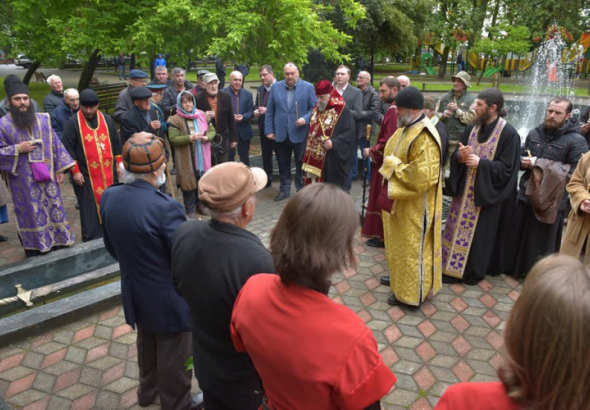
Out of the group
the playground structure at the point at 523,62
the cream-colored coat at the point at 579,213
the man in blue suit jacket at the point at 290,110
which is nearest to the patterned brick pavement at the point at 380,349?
the cream-colored coat at the point at 579,213

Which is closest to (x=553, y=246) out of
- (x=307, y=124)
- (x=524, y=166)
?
(x=524, y=166)

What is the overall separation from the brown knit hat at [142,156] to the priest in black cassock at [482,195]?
9.93 ft

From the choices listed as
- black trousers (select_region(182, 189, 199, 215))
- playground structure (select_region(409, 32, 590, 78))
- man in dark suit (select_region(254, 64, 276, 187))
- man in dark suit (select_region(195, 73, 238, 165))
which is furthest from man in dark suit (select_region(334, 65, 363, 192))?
playground structure (select_region(409, 32, 590, 78))

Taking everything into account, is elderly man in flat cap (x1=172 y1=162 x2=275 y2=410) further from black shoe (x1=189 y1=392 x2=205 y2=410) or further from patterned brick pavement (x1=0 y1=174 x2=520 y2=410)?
patterned brick pavement (x1=0 y1=174 x2=520 y2=410)

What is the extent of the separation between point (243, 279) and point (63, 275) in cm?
353

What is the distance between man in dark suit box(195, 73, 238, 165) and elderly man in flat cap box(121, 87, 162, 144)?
3.12 ft

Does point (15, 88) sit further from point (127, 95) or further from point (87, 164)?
point (127, 95)

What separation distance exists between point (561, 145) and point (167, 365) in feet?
13.3

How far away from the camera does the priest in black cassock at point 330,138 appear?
6203 millimetres

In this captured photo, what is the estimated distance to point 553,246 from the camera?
15.7ft

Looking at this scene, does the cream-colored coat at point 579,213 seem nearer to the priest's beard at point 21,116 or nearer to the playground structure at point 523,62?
the priest's beard at point 21,116

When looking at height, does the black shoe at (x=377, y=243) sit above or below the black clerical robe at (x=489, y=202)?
below

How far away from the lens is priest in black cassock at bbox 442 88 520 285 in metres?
4.36

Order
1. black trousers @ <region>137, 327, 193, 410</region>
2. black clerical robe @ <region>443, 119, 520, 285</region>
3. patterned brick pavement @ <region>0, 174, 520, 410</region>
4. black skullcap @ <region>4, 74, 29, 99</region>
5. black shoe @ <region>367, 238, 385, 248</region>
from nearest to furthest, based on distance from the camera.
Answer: black trousers @ <region>137, 327, 193, 410</region> → patterned brick pavement @ <region>0, 174, 520, 410</region> → black clerical robe @ <region>443, 119, 520, 285</region> → black skullcap @ <region>4, 74, 29, 99</region> → black shoe @ <region>367, 238, 385, 248</region>
